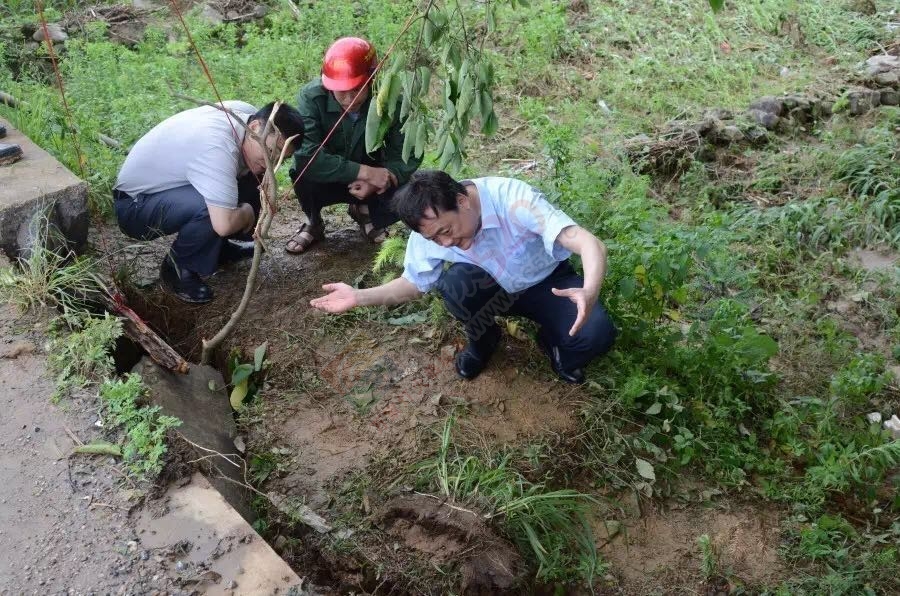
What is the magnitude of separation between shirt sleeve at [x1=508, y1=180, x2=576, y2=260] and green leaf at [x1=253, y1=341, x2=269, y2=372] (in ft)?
4.61

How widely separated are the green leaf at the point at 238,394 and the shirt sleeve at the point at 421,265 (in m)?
0.96

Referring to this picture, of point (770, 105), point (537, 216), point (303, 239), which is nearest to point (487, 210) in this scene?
point (537, 216)

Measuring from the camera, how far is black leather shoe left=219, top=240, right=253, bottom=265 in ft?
13.7

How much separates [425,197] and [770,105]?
424cm

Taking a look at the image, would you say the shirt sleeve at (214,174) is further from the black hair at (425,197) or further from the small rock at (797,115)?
the small rock at (797,115)

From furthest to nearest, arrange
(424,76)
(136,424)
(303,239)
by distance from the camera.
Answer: (303,239) < (136,424) < (424,76)

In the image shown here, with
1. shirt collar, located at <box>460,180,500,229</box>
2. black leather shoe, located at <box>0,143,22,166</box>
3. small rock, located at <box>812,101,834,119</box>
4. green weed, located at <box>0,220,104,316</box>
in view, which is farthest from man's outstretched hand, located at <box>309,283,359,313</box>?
small rock, located at <box>812,101,834,119</box>

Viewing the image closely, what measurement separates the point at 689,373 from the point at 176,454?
2.16 m

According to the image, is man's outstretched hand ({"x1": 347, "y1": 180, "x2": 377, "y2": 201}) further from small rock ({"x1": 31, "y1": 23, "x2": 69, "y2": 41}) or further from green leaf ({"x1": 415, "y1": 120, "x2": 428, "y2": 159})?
small rock ({"x1": 31, "y1": 23, "x2": 69, "y2": 41})

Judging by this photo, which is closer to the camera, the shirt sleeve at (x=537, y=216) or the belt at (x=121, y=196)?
the shirt sleeve at (x=537, y=216)

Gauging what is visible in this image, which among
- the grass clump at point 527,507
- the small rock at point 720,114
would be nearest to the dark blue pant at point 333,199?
the grass clump at point 527,507

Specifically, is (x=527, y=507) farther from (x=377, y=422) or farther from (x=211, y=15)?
(x=211, y=15)

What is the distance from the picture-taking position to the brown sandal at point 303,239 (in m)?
4.31

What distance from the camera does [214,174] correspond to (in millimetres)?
3564
